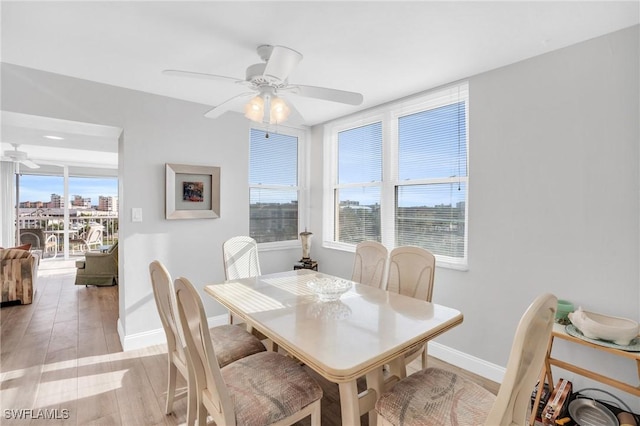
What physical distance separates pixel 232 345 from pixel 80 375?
1519 mm

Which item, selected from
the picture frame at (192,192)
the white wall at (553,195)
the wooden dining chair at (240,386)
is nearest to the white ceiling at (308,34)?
the white wall at (553,195)

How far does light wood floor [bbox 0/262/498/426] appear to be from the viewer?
1955 mm

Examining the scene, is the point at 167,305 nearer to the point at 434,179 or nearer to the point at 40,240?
the point at 434,179

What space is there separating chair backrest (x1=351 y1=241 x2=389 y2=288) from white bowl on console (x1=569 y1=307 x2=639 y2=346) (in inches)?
49.3

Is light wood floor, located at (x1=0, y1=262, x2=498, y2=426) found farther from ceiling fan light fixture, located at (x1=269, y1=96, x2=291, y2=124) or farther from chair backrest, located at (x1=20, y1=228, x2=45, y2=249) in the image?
chair backrest, located at (x1=20, y1=228, x2=45, y2=249)

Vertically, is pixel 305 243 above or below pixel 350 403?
above

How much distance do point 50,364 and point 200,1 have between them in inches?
120

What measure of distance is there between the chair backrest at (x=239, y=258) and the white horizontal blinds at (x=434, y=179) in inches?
59.6

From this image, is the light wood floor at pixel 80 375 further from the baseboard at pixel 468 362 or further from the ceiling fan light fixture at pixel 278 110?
the ceiling fan light fixture at pixel 278 110

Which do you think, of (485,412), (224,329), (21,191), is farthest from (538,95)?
(21,191)

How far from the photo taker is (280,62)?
1.64 metres

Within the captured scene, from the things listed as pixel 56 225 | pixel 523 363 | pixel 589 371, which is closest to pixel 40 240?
pixel 56 225

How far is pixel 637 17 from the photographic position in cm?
174

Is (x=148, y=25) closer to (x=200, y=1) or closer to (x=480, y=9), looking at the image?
(x=200, y=1)
